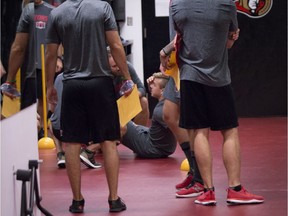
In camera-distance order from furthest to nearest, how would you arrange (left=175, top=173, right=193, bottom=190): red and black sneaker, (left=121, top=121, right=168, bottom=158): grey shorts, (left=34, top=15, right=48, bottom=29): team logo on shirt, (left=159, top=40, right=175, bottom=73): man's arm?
1. (left=34, top=15, right=48, bottom=29): team logo on shirt
2. (left=121, top=121, right=168, bottom=158): grey shorts
3. (left=175, top=173, right=193, bottom=190): red and black sneaker
4. (left=159, top=40, right=175, bottom=73): man's arm

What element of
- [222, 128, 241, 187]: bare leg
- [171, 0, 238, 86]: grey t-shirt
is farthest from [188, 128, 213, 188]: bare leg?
[171, 0, 238, 86]: grey t-shirt

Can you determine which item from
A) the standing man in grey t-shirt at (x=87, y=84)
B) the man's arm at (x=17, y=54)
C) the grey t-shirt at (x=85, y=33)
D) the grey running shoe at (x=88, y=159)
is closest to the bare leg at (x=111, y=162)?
the standing man in grey t-shirt at (x=87, y=84)

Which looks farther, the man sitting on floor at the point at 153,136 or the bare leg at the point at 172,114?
the man sitting on floor at the point at 153,136

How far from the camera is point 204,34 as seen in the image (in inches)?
237

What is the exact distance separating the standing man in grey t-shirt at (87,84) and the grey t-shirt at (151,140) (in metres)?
2.40

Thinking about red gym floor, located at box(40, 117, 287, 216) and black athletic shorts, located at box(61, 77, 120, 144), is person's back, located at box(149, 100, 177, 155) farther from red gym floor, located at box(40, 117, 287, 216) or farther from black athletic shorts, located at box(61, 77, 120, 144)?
black athletic shorts, located at box(61, 77, 120, 144)

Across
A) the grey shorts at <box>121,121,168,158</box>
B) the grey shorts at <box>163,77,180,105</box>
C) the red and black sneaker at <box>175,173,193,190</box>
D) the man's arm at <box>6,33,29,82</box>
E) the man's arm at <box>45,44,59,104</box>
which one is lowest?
the grey shorts at <box>121,121,168,158</box>

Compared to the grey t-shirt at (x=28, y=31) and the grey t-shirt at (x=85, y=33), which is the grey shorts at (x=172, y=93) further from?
the grey t-shirt at (x=28, y=31)

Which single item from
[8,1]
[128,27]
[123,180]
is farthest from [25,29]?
[128,27]

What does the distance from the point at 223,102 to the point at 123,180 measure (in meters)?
1.73

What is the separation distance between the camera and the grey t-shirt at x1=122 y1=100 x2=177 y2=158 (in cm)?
842

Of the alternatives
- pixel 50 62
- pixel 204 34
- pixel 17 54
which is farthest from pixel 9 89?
pixel 204 34

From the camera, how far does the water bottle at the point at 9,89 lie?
351cm

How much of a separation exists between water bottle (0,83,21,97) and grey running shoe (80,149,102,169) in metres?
4.32
